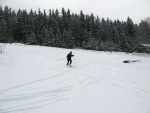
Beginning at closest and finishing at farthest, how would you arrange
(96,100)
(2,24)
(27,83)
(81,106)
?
(81,106) < (96,100) < (27,83) < (2,24)

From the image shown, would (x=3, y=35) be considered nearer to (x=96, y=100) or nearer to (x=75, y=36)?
(x=75, y=36)

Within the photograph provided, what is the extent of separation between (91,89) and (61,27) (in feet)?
188

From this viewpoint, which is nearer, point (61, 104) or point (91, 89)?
point (61, 104)

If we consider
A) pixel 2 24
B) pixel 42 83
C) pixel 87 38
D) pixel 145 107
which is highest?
pixel 2 24

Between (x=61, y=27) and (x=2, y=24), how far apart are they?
23.9 metres

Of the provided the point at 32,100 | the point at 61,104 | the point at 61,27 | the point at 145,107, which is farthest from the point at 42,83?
the point at 61,27

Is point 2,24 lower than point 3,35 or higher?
higher

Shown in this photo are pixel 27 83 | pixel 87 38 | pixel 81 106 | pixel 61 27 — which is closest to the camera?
pixel 81 106

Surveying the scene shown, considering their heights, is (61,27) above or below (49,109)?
above

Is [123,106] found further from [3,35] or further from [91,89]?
[3,35]

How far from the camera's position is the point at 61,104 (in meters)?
6.06

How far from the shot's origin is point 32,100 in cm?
620

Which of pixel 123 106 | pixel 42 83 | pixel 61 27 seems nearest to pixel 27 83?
pixel 42 83

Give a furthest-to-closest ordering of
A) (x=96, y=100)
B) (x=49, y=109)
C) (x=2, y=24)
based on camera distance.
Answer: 1. (x=2, y=24)
2. (x=96, y=100)
3. (x=49, y=109)
